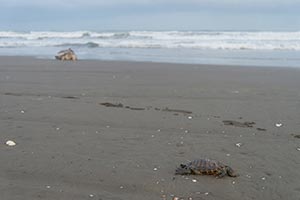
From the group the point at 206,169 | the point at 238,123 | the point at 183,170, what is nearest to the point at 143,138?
the point at 183,170

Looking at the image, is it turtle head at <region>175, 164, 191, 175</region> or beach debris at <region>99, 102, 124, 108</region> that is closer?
turtle head at <region>175, 164, 191, 175</region>

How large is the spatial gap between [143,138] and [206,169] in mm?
1585

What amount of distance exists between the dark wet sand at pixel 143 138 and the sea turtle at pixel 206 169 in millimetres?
71

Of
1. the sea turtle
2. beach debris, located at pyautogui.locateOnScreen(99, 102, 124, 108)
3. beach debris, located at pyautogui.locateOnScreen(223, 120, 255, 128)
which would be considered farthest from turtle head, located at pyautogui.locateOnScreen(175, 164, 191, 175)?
beach debris, located at pyautogui.locateOnScreen(99, 102, 124, 108)

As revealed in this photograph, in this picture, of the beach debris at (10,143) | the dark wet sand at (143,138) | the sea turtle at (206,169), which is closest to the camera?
the dark wet sand at (143,138)

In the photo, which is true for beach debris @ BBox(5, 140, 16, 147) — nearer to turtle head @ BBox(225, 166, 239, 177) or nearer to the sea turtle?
the sea turtle

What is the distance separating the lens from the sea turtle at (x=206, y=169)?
446 centimetres

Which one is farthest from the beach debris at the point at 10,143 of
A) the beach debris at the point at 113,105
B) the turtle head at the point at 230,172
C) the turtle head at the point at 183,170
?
the beach debris at the point at 113,105

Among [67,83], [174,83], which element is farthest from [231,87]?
[67,83]

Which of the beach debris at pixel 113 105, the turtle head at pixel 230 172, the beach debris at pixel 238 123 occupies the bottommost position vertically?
the turtle head at pixel 230 172

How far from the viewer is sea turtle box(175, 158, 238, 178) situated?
4.46 m

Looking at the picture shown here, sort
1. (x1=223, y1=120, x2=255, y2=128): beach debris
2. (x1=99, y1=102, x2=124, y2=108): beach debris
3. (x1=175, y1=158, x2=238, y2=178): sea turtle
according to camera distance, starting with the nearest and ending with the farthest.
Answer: (x1=175, y1=158, x2=238, y2=178): sea turtle
(x1=223, y1=120, x2=255, y2=128): beach debris
(x1=99, y1=102, x2=124, y2=108): beach debris

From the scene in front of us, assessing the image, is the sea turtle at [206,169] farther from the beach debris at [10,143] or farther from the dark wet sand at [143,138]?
the beach debris at [10,143]

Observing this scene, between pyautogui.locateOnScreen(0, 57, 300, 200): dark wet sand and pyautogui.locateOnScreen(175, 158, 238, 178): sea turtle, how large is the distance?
0.07 m
